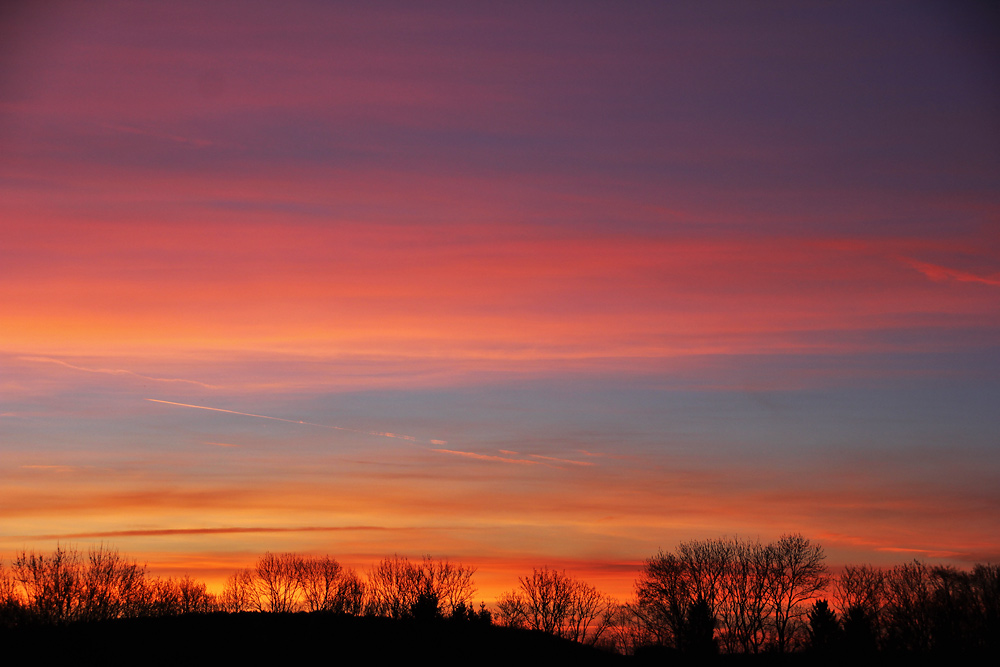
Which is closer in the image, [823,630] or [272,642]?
[272,642]

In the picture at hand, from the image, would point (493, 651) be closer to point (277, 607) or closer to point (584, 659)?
point (584, 659)

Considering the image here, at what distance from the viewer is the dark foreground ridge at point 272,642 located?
67.1 m

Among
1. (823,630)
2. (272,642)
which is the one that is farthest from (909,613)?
(272,642)

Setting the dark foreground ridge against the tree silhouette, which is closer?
the dark foreground ridge

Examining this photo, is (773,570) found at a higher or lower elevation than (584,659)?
higher

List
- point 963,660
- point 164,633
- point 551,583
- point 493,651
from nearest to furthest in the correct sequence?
point 164,633 < point 493,651 < point 963,660 < point 551,583

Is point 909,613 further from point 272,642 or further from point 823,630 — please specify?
point 272,642

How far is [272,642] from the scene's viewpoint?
234ft

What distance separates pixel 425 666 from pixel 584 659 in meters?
18.4

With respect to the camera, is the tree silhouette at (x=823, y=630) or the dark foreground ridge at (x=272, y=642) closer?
the dark foreground ridge at (x=272, y=642)

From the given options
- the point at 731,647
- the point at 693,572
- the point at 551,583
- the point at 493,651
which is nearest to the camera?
the point at 493,651

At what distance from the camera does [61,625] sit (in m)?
73.1

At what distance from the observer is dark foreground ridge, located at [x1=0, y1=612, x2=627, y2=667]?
220 ft

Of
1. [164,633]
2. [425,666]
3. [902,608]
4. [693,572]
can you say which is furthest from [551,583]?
[164,633]
